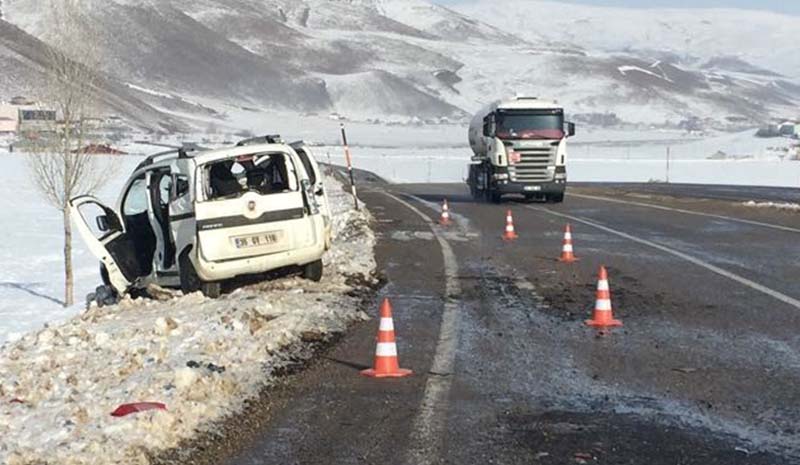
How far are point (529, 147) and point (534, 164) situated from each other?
0.52m

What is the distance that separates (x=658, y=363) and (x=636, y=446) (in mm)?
2647

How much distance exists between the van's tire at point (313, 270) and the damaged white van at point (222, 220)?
0.5 inches

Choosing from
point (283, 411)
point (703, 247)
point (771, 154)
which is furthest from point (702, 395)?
point (771, 154)

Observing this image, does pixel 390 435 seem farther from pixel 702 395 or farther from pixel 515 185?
pixel 515 185

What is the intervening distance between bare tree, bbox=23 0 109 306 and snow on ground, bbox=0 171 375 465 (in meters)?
24.4

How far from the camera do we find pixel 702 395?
828 centimetres

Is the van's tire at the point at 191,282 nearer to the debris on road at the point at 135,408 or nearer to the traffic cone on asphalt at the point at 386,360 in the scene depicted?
the traffic cone on asphalt at the point at 386,360

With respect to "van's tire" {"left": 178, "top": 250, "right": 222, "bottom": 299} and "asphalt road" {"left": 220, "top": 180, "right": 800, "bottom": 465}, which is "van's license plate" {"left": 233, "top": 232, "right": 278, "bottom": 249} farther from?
"asphalt road" {"left": 220, "top": 180, "right": 800, "bottom": 465}

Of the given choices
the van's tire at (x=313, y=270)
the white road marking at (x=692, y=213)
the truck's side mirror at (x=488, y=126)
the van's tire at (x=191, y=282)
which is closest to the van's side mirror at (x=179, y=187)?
the van's tire at (x=191, y=282)

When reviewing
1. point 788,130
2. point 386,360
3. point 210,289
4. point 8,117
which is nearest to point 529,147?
point 210,289

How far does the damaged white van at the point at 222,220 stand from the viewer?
13.3m

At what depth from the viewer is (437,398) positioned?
8203 mm

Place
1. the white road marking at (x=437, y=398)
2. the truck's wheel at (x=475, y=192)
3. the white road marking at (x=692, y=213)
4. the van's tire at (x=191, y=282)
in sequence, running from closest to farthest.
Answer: the white road marking at (x=437, y=398), the van's tire at (x=191, y=282), the white road marking at (x=692, y=213), the truck's wheel at (x=475, y=192)

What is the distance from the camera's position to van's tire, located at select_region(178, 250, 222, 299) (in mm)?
13562
